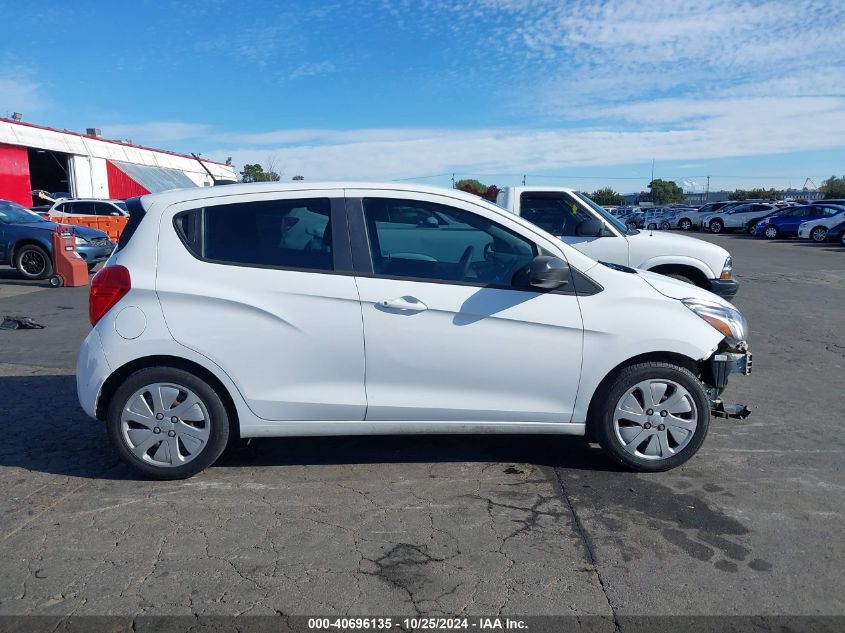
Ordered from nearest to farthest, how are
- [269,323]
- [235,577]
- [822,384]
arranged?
[235,577] < [269,323] < [822,384]

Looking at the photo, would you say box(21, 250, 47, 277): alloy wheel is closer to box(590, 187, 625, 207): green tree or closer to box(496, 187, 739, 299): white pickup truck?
box(496, 187, 739, 299): white pickup truck

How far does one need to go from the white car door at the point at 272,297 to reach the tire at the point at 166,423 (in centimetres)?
24

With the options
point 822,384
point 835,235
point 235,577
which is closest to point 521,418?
point 235,577

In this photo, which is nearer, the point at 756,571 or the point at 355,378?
the point at 756,571

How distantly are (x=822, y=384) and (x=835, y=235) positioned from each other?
26316 millimetres

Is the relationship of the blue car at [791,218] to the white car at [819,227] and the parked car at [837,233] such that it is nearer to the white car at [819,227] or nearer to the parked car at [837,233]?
the white car at [819,227]

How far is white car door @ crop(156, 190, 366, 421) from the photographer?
425cm

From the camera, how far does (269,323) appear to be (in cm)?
427

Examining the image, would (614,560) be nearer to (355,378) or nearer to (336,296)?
(355,378)

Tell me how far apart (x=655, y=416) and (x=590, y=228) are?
4370 mm

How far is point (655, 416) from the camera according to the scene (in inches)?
176

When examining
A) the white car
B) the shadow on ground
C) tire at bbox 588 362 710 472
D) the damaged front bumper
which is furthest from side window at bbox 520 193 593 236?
the white car

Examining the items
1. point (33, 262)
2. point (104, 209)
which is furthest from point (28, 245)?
point (104, 209)

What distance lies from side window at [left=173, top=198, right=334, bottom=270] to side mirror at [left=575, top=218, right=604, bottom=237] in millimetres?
4804
